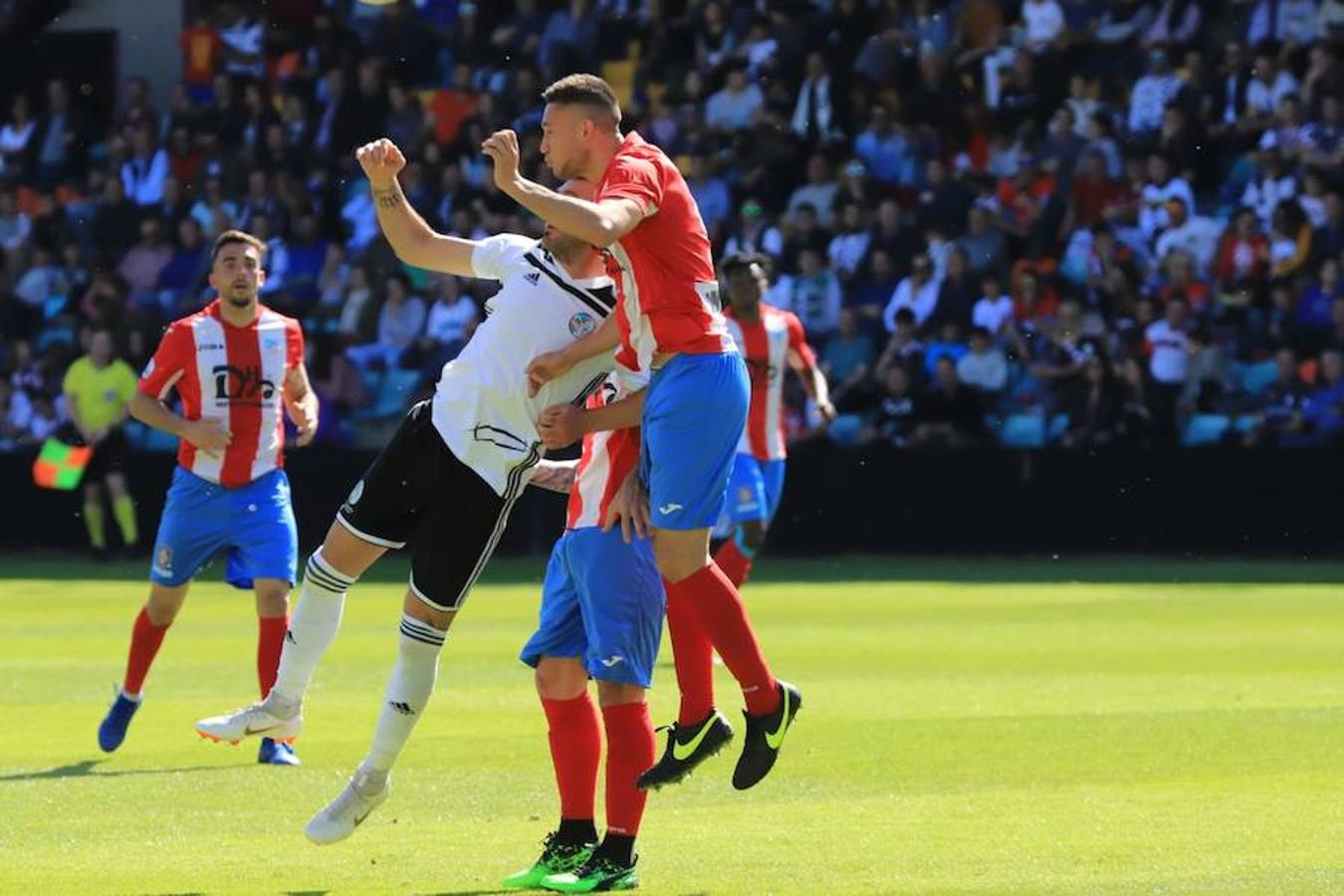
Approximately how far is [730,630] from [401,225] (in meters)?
1.78

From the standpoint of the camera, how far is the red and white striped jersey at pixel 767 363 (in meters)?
16.3

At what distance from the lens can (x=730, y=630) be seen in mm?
7613

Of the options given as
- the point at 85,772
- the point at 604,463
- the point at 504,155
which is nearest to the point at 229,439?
the point at 85,772

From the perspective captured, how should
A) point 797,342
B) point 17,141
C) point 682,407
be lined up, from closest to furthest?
point 682,407, point 797,342, point 17,141

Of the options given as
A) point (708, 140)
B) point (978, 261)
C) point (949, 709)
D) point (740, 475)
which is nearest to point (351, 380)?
point (708, 140)

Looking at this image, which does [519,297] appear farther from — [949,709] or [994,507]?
[994,507]

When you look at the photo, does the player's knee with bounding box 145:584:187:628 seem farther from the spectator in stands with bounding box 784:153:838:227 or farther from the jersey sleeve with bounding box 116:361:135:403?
the spectator in stands with bounding box 784:153:838:227

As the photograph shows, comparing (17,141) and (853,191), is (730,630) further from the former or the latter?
(17,141)

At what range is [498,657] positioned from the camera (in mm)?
14742

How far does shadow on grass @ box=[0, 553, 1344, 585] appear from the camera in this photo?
20.4 metres

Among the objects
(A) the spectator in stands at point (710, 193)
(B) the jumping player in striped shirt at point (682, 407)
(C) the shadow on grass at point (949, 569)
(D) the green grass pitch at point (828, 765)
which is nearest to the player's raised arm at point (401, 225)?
(B) the jumping player in striped shirt at point (682, 407)

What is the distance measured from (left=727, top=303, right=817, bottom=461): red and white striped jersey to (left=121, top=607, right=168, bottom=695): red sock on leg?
5.55 metres

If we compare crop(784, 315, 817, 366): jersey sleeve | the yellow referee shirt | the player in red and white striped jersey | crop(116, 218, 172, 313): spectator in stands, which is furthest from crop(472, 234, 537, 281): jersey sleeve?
crop(116, 218, 172, 313): spectator in stands

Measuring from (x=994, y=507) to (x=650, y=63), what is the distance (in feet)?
25.2
